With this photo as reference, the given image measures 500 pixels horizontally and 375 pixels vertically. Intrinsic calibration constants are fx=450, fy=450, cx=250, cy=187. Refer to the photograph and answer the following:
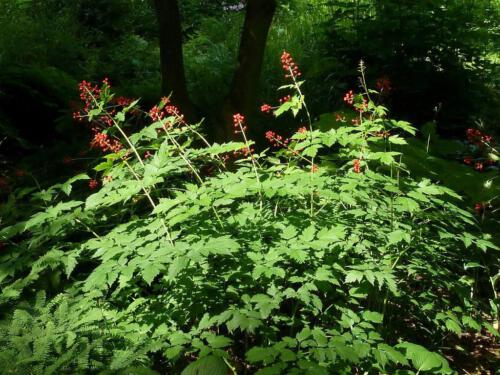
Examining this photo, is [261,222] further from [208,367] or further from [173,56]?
[173,56]

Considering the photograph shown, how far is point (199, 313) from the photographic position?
2.03 m

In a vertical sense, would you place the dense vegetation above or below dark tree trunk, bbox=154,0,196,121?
below

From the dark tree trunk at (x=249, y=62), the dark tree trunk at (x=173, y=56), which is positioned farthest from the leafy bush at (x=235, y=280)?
the dark tree trunk at (x=249, y=62)

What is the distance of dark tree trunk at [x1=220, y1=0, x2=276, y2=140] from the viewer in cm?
463

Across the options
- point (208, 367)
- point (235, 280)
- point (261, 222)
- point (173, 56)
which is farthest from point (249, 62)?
point (208, 367)

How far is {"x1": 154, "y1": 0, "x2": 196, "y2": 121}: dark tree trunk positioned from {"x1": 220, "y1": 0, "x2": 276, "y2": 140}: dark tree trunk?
392 millimetres

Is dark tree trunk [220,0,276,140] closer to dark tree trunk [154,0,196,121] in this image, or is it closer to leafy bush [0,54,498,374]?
dark tree trunk [154,0,196,121]

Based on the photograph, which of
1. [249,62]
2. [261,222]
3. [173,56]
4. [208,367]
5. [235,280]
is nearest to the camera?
[208,367]

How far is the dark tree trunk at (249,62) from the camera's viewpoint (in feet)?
15.2

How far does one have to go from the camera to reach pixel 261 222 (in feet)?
7.27

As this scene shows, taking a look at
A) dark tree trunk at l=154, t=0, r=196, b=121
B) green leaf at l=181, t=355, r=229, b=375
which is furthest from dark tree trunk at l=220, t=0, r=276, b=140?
green leaf at l=181, t=355, r=229, b=375

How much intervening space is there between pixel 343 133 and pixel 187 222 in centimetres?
93

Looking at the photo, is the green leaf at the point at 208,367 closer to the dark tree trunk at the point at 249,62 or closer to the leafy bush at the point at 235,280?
the leafy bush at the point at 235,280

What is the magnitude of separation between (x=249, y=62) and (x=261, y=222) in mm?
2981
